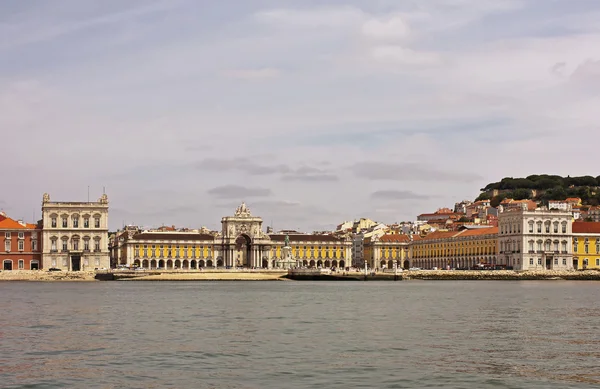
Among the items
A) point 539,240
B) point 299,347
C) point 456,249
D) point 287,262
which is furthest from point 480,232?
point 299,347

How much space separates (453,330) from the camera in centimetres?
3559

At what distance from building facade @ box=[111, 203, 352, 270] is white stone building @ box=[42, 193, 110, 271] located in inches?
1082

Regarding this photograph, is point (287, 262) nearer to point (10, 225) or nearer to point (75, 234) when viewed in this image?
point (75, 234)

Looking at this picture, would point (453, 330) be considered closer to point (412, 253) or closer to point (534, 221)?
point (534, 221)

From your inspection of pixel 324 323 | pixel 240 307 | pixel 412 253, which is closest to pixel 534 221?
pixel 412 253

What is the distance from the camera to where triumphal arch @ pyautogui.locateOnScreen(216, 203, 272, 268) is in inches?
6097

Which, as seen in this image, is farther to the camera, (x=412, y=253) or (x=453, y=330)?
(x=412, y=253)

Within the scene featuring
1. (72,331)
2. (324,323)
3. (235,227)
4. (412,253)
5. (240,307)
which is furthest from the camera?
(412,253)

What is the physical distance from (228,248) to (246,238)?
4.61 meters

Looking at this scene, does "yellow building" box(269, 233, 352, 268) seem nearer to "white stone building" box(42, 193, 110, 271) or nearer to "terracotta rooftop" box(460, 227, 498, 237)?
"terracotta rooftop" box(460, 227, 498, 237)

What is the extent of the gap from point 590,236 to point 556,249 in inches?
242

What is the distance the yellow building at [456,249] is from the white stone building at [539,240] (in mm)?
6637

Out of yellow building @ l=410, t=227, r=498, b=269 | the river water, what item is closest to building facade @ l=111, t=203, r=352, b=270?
yellow building @ l=410, t=227, r=498, b=269

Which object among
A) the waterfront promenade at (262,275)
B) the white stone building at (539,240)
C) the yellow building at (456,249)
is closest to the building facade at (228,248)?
the yellow building at (456,249)
